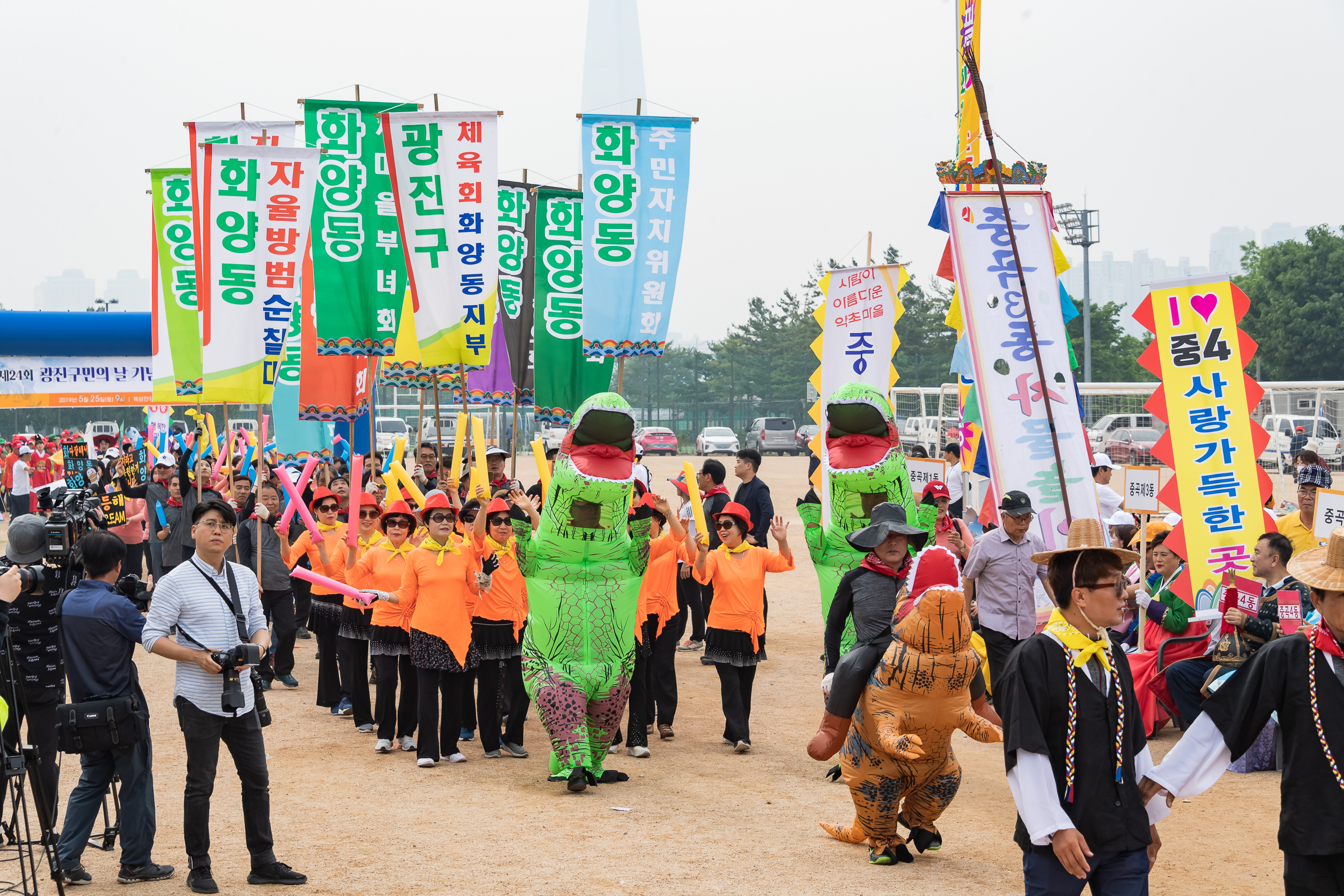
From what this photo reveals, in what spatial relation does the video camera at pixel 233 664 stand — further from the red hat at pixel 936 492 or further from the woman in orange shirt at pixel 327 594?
the red hat at pixel 936 492

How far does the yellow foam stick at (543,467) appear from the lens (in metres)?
7.00

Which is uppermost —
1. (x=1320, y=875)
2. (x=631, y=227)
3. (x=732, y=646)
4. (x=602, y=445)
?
(x=631, y=227)

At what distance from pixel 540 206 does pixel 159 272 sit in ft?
13.6

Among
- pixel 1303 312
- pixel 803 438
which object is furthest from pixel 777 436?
pixel 1303 312

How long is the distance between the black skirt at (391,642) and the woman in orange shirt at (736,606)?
1942mm

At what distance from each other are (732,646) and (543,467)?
5.73 ft

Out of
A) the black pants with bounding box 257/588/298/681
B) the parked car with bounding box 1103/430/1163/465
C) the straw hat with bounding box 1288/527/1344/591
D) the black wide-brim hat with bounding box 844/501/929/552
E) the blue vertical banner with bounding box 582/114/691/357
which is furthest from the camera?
the parked car with bounding box 1103/430/1163/465

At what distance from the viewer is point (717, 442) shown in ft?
129

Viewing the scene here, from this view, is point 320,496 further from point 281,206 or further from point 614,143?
point 614,143

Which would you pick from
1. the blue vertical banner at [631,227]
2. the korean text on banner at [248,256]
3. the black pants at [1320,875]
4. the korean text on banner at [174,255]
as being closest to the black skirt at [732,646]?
the blue vertical banner at [631,227]

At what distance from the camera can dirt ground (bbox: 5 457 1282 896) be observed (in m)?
5.33

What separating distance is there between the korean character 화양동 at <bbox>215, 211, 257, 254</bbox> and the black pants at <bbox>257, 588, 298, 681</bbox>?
10.0ft

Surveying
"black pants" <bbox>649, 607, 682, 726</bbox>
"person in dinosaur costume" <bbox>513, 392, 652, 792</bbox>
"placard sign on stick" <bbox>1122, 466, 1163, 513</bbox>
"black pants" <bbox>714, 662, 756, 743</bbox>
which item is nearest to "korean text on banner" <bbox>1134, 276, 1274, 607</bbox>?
"placard sign on stick" <bbox>1122, 466, 1163, 513</bbox>

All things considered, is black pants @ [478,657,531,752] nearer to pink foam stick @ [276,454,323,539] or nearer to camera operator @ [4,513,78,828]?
pink foam stick @ [276,454,323,539]
